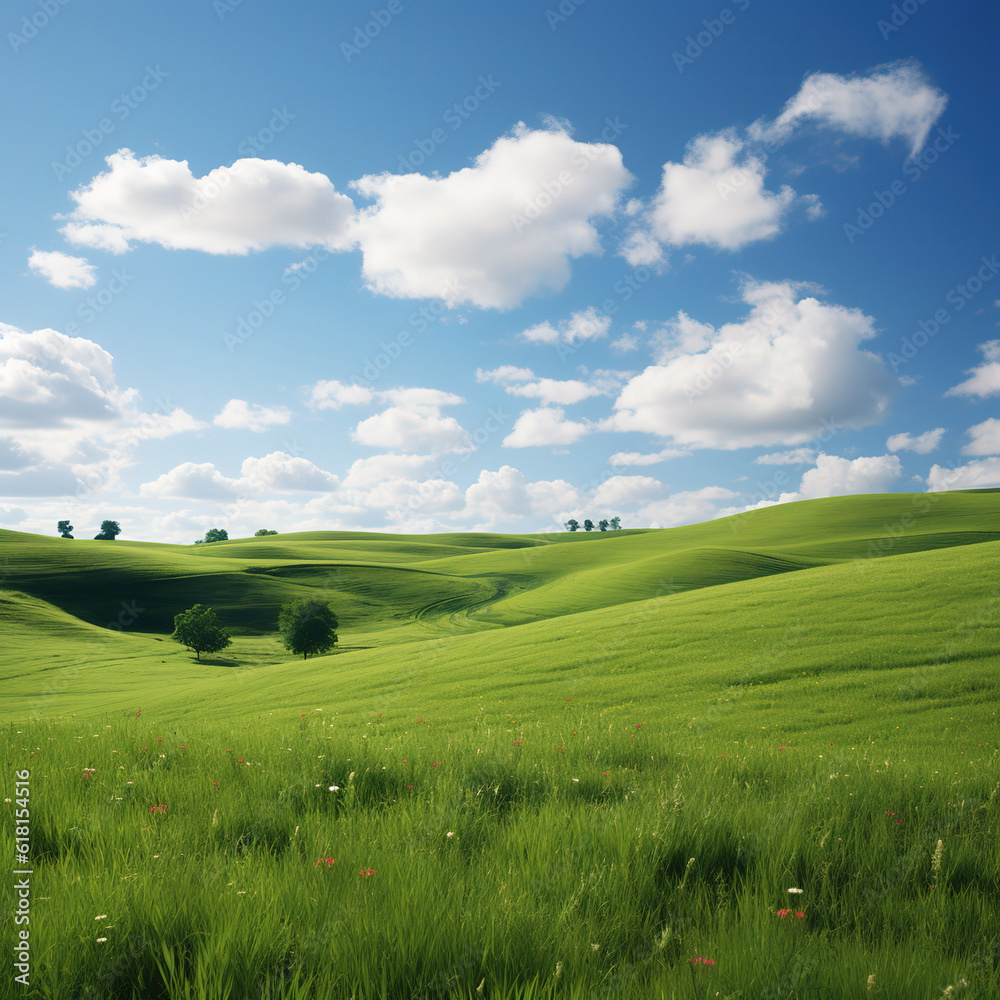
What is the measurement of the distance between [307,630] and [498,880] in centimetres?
5741

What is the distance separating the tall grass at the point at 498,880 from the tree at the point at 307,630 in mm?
54002

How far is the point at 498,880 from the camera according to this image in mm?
2939

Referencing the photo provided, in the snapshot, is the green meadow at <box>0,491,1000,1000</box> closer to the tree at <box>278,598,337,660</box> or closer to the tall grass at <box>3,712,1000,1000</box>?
the tall grass at <box>3,712,1000,1000</box>

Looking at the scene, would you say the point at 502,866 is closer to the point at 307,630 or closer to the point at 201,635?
the point at 307,630

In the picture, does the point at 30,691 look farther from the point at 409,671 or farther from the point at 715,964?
the point at 715,964

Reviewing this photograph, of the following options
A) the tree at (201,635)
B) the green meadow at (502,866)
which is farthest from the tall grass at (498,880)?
the tree at (201,635)

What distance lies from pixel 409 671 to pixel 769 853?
76.4 ft

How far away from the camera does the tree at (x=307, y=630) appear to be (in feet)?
184

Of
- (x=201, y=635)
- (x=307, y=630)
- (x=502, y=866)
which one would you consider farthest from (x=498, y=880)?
(x=201, y=635)

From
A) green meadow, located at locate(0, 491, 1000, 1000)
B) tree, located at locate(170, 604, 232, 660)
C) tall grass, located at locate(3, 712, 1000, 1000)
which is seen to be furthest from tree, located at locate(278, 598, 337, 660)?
tall grass, located at locate(3, 712, 1000, 1000)

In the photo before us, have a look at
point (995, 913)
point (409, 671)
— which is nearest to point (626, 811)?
point (995, 913)

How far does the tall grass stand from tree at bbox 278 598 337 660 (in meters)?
54.0

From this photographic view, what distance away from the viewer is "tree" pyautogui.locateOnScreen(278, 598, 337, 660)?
56094mm

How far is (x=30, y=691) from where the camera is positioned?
132ft
